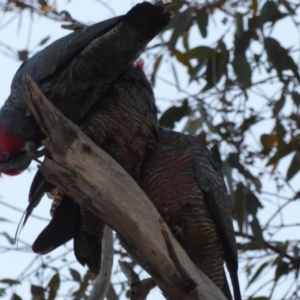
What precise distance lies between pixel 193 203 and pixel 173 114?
1.23 meters

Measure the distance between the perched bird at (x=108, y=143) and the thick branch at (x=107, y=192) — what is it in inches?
16.1

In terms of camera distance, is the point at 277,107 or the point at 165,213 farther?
the point at 277,107

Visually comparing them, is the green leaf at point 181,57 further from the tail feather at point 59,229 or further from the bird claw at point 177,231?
the bird claw at point 177,231

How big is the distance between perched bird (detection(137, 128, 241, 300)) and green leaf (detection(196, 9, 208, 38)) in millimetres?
1336

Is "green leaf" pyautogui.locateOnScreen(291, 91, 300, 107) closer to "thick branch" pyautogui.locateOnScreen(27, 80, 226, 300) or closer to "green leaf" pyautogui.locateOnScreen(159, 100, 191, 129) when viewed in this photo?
"green leaf" pyautogui.locateOnScreen(159, 100, 191, 129)

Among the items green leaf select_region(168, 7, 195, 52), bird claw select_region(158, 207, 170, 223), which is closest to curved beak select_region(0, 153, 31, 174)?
bird claw select_region(158, 207, 170, 223)

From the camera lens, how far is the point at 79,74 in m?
3.47

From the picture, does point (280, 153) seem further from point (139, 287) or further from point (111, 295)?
point (139, 287)

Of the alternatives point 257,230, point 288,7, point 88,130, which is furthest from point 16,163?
point 288,7

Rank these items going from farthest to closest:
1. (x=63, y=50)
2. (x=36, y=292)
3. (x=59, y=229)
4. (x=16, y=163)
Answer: (x=36, y=292)
(x=59, y=229)
(x=63, y=50)
(x=16, y=163)

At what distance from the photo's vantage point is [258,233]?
4441 mm

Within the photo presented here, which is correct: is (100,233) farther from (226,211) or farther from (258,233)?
(258,233)

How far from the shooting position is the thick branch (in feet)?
9.68

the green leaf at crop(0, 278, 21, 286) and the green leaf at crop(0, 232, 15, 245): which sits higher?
the green leaf at crop(0, 232, 15, 245)
